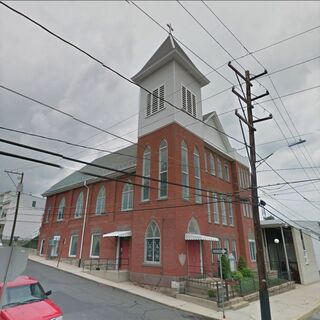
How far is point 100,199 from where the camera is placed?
82.5ft

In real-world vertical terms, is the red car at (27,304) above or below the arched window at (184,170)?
below

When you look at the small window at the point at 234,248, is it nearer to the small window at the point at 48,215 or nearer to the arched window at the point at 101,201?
the arched window at the point at 101,201

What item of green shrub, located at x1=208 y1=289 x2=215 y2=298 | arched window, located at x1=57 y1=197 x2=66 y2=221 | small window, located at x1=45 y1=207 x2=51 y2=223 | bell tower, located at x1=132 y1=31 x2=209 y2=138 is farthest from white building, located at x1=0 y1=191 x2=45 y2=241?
green shrub, located at x1=208 y1=289 x2=215 y2=298

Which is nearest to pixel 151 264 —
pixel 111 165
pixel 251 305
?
pixel 251 305

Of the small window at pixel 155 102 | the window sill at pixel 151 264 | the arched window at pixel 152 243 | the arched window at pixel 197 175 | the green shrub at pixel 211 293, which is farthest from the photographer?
the small window at pixel 155 102

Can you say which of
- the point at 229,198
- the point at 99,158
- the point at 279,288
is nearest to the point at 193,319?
the point at 279,288

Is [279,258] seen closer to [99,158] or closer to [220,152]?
[220,152]

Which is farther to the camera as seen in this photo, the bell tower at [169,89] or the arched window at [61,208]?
the arched window at [61,208]

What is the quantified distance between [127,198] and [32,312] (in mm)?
15571

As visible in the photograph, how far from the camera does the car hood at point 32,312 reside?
6.21 metres

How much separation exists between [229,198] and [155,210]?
10.8 m

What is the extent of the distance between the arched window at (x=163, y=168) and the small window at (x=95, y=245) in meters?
9.07

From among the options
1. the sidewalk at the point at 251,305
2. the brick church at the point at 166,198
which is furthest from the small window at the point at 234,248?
the sidewalk at the point at 251,305

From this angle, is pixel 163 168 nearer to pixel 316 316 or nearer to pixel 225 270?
pixel 225 270
